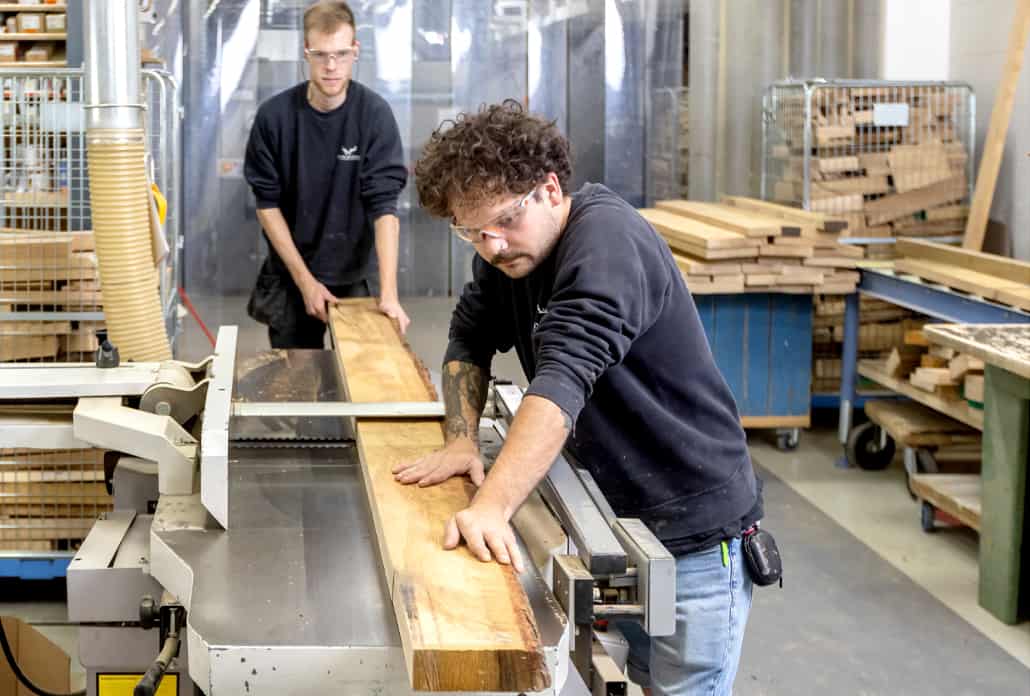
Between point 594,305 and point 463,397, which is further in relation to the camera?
point 463,397

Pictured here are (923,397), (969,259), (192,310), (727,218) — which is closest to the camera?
(923,397)

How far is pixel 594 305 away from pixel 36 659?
2.04m

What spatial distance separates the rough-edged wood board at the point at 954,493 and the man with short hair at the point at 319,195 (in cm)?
208

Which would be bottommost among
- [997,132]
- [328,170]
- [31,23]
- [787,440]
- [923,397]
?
[787,440]

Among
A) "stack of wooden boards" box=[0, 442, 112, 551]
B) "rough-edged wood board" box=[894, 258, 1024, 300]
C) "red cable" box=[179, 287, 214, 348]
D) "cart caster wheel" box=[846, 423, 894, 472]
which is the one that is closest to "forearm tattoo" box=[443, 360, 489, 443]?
"stack of wooden boards" box=[0, 442, 112, 551]

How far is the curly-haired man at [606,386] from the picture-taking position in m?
1.94

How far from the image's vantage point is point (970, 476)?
16.1 ft

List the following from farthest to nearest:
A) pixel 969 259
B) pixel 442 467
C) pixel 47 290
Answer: pixel 969 259, pixel 47 290, pixel 442 467

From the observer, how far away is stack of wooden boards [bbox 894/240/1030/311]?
4.86 meters

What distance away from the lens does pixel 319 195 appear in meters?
4.28

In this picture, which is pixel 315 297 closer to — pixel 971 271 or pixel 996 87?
pixel 971 271

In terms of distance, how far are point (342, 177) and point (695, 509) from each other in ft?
7.75

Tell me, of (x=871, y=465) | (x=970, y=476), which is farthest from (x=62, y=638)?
(x=871, y=465)

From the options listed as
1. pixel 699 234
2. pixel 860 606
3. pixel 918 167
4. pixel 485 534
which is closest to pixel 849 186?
pixel 918 167
